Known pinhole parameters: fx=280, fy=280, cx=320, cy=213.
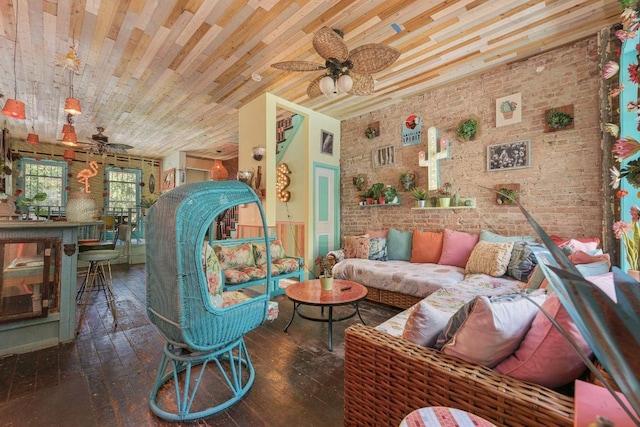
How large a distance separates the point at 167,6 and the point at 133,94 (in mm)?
2421

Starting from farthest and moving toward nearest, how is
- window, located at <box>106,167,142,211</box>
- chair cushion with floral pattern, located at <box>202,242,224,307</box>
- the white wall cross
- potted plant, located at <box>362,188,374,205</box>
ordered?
window, located at <box>106,167,142,211</box>
potted plant, located at <box>362,188,374,205</box>
the white wall cross
chair cushion with floral pattern, located at <box>202,242,224,307</box>

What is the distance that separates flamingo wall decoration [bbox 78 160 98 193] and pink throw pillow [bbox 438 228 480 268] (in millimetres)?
9410

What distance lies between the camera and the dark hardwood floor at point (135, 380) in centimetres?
167

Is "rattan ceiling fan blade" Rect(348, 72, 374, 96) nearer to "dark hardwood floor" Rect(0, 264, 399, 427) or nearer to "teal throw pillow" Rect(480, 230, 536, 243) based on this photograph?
"teal throw pillow" Rect(480, 230, 536, 243)

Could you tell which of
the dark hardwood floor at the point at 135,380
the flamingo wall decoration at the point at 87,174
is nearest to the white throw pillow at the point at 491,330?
the dark hardwood floor at the point at 135,380

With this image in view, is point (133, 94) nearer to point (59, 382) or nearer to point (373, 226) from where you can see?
point (59, 382)

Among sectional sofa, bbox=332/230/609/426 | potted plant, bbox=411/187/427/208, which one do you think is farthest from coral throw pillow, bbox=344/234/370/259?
sectional sofa, bbox=332/230/609/426

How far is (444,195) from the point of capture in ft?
13.6

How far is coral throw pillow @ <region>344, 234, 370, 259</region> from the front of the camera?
427 centimetres

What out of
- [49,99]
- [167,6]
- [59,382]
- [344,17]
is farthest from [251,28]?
[49,99]

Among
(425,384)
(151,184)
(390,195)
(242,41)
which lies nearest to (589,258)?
(425,384)

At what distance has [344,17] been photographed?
A: 2693mm

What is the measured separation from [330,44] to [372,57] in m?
0.42

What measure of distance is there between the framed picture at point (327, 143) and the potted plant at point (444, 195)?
212 cm
